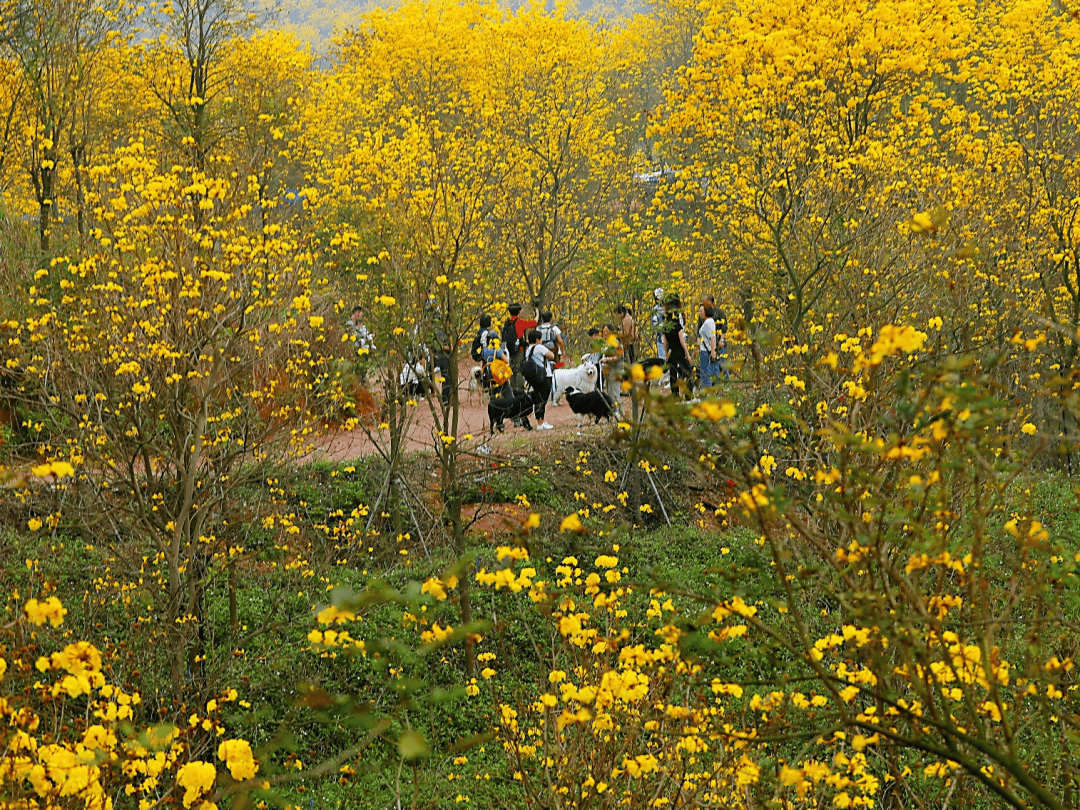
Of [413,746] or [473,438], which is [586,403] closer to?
[473,438]

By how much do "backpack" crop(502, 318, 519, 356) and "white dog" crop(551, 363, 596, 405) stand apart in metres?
0.90

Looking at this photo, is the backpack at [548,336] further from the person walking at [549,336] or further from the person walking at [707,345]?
the person walking at [707,345]

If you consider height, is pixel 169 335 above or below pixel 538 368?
above

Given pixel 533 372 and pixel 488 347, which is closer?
pixel 488 347

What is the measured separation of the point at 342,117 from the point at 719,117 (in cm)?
1442

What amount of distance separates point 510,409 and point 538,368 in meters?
0.73

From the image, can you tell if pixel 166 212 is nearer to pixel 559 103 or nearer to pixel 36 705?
pixel 36 705

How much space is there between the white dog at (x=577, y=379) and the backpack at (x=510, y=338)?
2.95ft

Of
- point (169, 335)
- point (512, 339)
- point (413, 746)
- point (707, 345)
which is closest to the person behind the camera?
point (413, 746)

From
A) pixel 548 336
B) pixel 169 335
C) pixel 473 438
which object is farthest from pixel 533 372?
pixel 169 335

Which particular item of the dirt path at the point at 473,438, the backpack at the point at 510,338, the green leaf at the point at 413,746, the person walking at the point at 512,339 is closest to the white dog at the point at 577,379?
the dirt path at the point at 473,438

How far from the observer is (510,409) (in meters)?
14.9

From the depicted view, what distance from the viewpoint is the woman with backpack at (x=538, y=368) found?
1473 cm

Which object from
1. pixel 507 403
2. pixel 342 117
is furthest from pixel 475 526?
pixel 342 117
